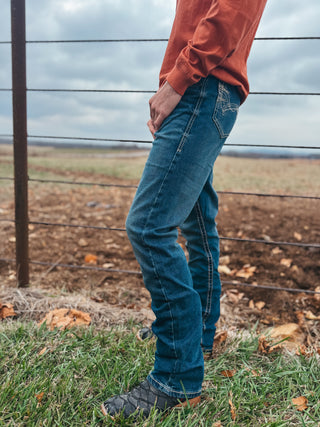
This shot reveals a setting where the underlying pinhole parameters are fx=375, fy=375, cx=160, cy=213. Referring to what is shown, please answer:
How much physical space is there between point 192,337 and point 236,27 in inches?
39.5

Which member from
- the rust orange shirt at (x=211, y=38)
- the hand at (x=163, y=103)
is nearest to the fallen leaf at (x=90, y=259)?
the hand at (x=163, y=103)

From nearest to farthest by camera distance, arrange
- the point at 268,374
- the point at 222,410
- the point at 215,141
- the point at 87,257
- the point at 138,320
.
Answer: the point at 215,141 < the point at 222,410 < the point at 268,374 < the point at 138,320 < the point at 87,257

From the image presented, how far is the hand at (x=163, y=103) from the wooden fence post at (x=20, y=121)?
4.06 ft

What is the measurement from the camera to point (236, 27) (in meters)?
1.11

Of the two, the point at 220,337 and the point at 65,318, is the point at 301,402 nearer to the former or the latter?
the point at 220,337

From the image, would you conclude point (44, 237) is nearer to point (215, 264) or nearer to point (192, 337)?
point (215, 264)

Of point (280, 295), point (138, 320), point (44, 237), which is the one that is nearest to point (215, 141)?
point (138, 320)

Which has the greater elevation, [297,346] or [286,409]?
[286,409]

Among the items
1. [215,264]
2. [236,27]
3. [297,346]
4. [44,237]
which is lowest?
[44,237]

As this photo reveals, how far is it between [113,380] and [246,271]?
5.26ft

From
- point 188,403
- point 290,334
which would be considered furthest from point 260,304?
point 188,403

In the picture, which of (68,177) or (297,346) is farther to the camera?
(68,177)

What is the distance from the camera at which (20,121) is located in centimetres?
217

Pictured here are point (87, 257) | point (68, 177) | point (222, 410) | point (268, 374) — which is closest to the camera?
point (222, 410)
